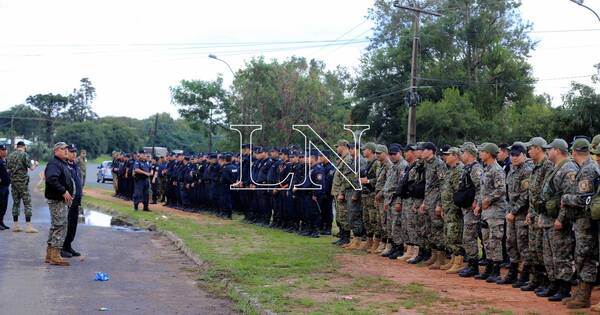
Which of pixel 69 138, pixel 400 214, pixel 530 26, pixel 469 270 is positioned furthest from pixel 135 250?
pixel 69 138

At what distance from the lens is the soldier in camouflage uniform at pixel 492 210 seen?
11.0 meters

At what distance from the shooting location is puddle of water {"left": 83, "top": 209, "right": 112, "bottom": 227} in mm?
21450

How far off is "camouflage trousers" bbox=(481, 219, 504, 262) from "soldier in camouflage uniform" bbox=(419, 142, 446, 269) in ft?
4.63

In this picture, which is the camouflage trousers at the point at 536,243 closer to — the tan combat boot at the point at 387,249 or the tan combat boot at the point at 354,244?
the tan combat boot at the point at 387,249

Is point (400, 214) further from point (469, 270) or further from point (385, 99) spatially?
point (385, 99)

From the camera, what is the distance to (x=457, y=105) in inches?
1759

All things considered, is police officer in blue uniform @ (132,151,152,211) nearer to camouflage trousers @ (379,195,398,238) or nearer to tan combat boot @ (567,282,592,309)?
camouflage trousers @ (379,195,398,238)

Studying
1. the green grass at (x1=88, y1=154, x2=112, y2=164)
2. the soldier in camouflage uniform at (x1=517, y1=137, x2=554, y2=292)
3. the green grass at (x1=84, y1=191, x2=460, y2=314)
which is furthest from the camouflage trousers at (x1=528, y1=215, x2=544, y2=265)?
the green grass at (x1=88, y1=154, x2=112, y2=164)

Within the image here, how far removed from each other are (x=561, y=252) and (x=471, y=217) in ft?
8.09

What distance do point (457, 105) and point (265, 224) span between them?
2658 centimetres

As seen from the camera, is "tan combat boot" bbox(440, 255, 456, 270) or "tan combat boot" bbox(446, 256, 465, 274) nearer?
"tan combat boot" bbox(446, 256, 465, 274)

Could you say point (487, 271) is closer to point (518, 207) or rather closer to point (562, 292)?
point (518, 207)


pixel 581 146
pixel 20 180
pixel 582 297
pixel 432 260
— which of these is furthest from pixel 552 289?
pixel 20 180

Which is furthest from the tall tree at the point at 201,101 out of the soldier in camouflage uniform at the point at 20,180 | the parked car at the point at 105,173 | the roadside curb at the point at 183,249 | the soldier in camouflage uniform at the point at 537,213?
the soldier in camouflage uniform at the point at 537,213
